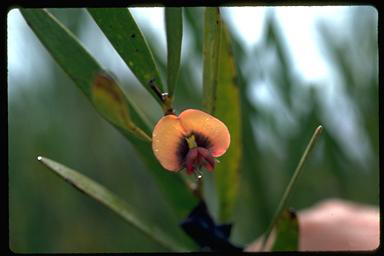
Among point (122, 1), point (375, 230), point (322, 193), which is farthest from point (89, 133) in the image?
point (122, 1)

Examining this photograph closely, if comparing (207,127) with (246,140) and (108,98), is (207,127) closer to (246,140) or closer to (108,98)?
(108,98)

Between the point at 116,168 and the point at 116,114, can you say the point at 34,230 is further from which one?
the point at 116,114

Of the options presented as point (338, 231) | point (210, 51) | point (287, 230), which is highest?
point (210, 51)

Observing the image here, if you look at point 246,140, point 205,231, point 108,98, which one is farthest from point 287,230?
point 246,140

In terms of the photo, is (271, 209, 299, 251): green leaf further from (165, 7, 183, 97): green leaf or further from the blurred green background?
the blurred green background

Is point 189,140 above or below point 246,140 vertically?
above

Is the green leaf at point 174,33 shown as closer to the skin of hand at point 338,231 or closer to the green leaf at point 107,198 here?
the green leaf at point 107,198
